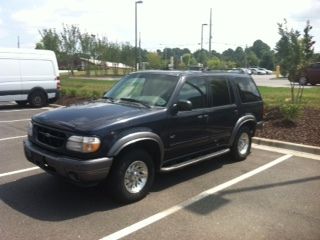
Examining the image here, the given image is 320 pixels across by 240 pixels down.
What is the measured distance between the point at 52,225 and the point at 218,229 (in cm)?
188

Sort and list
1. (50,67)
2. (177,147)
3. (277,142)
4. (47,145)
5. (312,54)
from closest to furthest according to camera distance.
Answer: (47,145)
(177,147)
(277,142)
(312,54)
(50,67)

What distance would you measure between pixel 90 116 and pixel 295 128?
254 inches

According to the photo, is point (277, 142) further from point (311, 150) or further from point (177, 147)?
point (177, 147)

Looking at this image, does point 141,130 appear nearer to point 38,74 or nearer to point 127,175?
point 127,175

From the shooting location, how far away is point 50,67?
17.6m

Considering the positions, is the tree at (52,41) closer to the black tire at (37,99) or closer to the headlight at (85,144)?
the black tire at (37,99)

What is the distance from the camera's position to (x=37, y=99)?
17.3 metres

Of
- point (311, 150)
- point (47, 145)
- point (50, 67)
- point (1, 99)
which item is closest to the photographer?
point (47, 145)

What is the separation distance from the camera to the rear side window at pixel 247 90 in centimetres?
808

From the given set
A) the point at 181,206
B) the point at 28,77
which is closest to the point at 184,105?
the point at 181,206

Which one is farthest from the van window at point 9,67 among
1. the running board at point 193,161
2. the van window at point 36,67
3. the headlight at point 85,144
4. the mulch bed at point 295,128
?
the headlight at point 85,144

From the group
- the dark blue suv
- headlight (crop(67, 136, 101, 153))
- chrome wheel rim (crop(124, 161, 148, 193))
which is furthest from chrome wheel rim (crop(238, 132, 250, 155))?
headlight (crop(67, 136, 101, 153))

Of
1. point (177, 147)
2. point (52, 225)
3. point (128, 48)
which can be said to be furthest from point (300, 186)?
point (128, 48)

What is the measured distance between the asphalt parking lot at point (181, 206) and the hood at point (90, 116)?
3.12 feet
